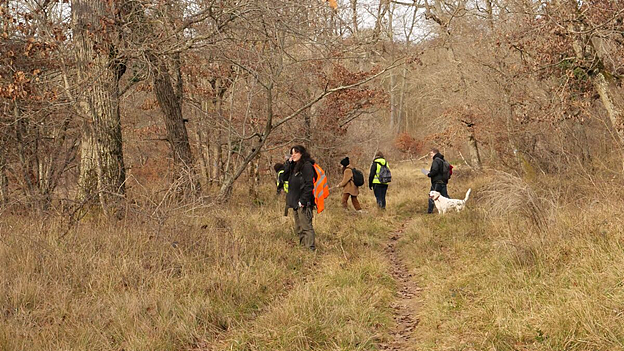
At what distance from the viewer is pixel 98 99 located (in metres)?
8.51

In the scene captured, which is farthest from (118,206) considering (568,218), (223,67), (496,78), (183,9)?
(496,78)

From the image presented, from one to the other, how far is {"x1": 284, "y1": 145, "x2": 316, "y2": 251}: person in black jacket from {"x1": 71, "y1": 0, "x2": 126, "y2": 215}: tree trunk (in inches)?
117

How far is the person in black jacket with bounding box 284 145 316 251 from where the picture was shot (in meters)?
7.96

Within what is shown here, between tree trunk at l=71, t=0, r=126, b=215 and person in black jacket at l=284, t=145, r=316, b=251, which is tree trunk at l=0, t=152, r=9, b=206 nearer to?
tree trunk at l=71, t=0, r=126, b=215

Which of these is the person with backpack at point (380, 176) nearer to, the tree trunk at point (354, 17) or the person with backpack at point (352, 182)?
the person with backpack at point (352, 182)

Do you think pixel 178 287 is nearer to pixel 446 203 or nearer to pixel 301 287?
pixel 301 287

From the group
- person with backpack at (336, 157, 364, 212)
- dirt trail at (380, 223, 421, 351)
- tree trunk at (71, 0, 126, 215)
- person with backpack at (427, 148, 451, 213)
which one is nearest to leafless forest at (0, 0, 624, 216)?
tree trunk at (71, 0, 126, 215)

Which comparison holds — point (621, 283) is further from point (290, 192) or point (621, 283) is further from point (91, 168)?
point (91, 168)

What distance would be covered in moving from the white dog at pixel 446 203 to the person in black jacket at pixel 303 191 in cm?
421

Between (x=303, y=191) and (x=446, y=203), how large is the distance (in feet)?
14.6

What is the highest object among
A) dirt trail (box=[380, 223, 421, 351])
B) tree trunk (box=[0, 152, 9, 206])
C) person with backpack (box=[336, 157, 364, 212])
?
tree trunk (box=[0, 152, 9, 206])

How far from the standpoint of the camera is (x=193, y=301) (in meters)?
5.27

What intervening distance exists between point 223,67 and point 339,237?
5.62 m

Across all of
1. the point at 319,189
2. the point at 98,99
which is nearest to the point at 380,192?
the point at 319,189
